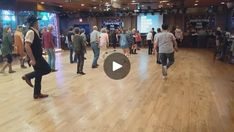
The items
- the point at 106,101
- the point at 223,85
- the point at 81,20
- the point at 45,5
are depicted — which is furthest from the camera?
the point at 81,20

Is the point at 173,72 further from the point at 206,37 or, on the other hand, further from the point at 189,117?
the point at 206,37

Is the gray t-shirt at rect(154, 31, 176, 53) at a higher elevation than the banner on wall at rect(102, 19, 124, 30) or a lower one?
lower

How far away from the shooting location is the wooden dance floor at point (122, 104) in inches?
139

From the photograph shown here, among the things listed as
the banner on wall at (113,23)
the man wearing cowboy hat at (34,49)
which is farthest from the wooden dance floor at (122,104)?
the banner on wall at (113,23)

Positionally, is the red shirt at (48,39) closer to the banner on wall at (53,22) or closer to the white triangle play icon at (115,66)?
the white triangle play icon at (115,66)

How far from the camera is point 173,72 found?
7.70 m

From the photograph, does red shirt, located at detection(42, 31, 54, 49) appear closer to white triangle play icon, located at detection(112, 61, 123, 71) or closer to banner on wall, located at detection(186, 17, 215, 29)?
white triangle play icon, located at detection(112, 61, 123, 71)

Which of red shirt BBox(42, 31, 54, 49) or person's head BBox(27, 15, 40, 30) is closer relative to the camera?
person's head BBox(27, 15, 40, 30)

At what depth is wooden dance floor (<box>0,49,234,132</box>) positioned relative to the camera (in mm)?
3537

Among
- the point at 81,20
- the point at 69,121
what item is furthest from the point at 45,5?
the point at 69,121

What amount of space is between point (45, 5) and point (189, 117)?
1284 cm

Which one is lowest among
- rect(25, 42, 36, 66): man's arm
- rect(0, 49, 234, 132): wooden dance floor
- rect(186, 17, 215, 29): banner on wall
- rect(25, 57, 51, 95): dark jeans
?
rect(0, 49, 234, 132): wooden dance floor

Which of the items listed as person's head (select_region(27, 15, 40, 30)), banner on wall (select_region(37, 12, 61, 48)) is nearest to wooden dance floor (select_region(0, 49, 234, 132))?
person's head (select_region(27, 15, 40, 30))

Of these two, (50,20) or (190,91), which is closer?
(190,91)
